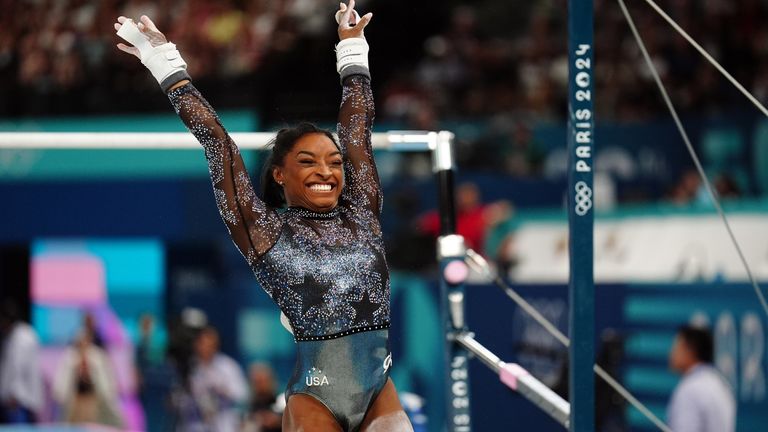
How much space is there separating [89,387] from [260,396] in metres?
2.04

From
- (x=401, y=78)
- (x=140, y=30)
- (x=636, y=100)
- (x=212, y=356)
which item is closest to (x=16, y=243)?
(x=212, y=356)

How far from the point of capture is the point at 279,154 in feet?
11.4

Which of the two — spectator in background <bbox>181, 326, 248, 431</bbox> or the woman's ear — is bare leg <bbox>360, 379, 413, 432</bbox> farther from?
spectator in background <bbox>181, 326, 248, 431</bbox>


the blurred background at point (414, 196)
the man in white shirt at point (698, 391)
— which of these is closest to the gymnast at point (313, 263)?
the man in white shirt at point (698, 391)

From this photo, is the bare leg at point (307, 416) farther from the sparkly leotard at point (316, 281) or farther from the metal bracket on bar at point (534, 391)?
the metal bracket on bar at point (534, 391)

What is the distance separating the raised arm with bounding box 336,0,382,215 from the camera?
3.51 m

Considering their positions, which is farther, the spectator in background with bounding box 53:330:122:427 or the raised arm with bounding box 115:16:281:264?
the spectator in background with bounding box 53:330:122:427

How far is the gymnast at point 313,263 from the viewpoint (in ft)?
10.7

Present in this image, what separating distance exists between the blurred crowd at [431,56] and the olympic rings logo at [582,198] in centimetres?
611

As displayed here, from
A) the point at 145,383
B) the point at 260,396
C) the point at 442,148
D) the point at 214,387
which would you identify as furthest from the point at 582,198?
the point at 145,383

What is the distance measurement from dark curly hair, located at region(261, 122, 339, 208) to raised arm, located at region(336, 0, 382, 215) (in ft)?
0.22

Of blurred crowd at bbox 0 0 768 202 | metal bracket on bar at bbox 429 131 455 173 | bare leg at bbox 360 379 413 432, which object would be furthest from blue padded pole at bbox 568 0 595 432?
blurred crowd at bbox 0 0 768 202

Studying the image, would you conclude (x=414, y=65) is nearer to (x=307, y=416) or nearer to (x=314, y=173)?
(x=314, y=173)

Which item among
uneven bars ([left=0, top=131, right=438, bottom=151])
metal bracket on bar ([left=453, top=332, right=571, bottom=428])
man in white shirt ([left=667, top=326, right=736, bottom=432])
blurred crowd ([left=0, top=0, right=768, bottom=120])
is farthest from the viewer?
blurred crowd ([left=0, top=0, right=768, bottom=120])
